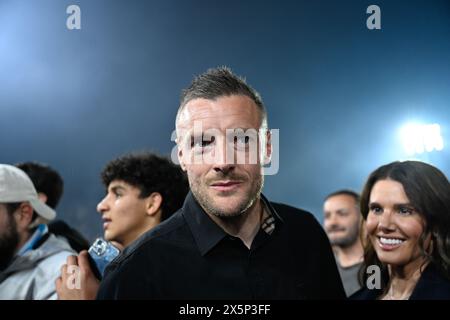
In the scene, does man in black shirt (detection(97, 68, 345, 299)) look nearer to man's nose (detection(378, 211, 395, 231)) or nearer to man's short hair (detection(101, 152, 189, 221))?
man's nose (detection(378, 211, 395, 231))

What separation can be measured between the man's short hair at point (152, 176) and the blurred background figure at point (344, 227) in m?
1.02

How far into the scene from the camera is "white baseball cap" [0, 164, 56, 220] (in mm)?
1557

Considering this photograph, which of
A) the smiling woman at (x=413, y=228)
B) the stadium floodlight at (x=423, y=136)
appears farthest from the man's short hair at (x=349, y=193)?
the smiling woman at (x=413, y=228)

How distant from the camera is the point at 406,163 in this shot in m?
1.26

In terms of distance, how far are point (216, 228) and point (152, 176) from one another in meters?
0.65

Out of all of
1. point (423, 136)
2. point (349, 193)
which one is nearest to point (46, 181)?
point (423, 136)

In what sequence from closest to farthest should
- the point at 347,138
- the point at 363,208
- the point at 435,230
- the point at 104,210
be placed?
the point at 435,230 → the point at 363,208 → the point at 104,210 → the point at 347,138

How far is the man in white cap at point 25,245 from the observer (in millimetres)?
1420

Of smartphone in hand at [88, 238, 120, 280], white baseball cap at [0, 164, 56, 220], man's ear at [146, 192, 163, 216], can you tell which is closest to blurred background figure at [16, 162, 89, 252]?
white baseball cap at [0, 164, 56, 220]

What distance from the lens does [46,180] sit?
189 centimetres
